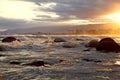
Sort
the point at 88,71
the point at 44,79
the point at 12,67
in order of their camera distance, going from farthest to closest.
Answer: the point at 12,67 → the point at 88,71 → the point at 44,79

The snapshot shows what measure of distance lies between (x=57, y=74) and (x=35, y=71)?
1.82m

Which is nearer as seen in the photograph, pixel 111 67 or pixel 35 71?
pixel 35 71

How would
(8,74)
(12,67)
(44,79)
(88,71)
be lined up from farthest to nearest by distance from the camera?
(12,67) → (88,71) → (8,74) → (44,79)

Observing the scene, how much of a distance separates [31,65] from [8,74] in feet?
14.2

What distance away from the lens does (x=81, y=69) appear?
22.9 metres

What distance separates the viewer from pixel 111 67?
2395cm

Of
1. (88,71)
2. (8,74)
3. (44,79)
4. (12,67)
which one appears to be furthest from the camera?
(12,67)

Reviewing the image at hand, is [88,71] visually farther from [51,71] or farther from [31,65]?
[31,65]

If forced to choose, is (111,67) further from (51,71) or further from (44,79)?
(44,79)

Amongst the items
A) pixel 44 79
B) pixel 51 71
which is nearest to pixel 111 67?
pixel 51 71

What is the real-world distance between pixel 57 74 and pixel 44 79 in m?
1.92

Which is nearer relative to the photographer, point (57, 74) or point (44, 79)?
point (44, 79)

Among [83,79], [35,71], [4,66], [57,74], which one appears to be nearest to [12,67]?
[4,66]

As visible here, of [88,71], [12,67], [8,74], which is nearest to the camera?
[8,74]
